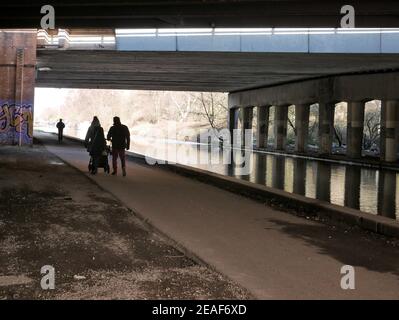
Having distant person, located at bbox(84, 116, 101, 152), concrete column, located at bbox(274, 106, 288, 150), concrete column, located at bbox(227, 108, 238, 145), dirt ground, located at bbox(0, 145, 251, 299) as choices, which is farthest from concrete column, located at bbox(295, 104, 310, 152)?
dirt ground, located at bbox(0, 145, 251, 299)

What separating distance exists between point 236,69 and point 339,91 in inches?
259

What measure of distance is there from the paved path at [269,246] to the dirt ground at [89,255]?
1.20ft

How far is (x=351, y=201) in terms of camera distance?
13992 mm

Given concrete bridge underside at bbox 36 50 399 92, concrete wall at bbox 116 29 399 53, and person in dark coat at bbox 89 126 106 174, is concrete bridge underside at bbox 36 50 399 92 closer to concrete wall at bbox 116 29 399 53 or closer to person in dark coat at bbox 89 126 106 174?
concrete wall at bbox 116 29 399 53

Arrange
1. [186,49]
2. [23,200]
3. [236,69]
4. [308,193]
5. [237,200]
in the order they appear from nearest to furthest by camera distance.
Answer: [23,200] < [237,200] < [308,193] < [186,49] < [236,69]

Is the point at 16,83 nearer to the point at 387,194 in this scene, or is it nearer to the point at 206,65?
the point at 206,65

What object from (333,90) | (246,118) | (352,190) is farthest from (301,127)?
(352,190)

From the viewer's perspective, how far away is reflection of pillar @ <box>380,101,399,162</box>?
27547 mm

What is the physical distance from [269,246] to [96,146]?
29.6 feet

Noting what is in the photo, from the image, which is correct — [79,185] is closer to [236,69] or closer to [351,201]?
[351,201]

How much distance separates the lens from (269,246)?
7332 mm
